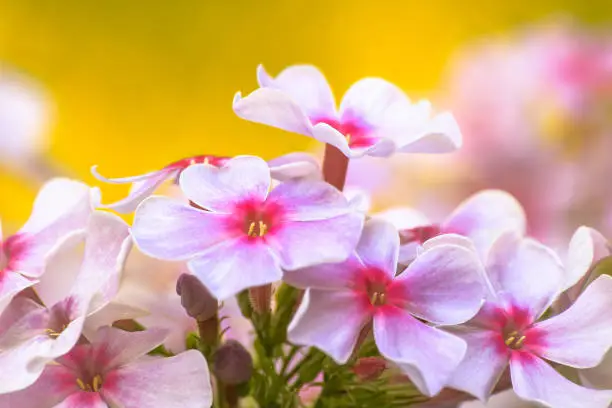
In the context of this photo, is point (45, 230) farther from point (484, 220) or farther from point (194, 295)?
point (484, 220)

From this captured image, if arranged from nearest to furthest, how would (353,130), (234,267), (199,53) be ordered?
(234,267), (353,130), (199,53)

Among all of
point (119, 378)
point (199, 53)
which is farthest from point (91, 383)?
point (199, 53)

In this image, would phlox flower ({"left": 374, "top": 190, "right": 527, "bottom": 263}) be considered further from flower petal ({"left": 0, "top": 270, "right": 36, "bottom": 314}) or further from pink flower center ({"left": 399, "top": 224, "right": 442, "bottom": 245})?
flower petal ({"left": 0, "top": 270, "right": 36, "bottom": 314})

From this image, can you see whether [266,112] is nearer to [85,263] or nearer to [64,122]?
[85,263]

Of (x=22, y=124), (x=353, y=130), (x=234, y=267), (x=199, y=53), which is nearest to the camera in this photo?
(x=234, y=267)

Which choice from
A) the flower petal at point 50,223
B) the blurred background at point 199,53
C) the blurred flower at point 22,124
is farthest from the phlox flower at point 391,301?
the blurred background at point 199,53

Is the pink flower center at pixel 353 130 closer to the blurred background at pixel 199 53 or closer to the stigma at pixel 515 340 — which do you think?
the stigma at pixel 515 340

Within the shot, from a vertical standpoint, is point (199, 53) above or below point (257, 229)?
below
